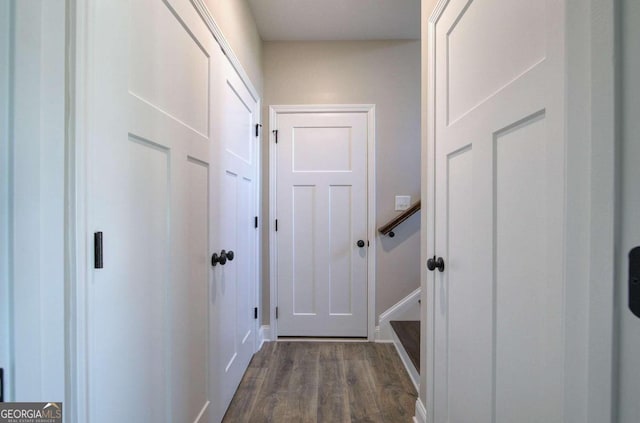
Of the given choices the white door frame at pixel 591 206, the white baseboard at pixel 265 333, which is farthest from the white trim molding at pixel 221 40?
the white baseboard at pixel 265 333

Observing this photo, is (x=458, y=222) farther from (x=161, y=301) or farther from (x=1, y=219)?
(x=1, y=219)

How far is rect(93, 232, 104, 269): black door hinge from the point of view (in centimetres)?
69

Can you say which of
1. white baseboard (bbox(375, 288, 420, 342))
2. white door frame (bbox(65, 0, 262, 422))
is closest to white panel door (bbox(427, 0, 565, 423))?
white door frame (bbox(65, 0, 262, 422))

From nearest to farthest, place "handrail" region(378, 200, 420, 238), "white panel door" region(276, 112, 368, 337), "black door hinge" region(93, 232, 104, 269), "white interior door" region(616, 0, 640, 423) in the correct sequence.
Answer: "white interior door" region(616, 0, 640, 423) < "black door hinge" region(93, 232, 104, 269) < "handrail" region(378, 200, 420, 238) < "white panel door" region(276, 112, 368, 337)

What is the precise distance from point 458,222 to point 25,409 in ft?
4.15

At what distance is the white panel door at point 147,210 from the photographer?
71 centimetres

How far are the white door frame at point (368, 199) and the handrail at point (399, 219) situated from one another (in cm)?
10

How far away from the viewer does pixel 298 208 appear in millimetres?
2541

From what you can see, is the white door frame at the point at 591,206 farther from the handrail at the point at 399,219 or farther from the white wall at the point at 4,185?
the handrail at the point at 399,219

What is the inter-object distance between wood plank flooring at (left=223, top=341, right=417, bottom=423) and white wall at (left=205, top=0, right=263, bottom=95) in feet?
6.92

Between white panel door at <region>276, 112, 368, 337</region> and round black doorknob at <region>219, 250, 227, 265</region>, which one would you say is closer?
round black doorknob at <region>219, 250, 227, 265</region>

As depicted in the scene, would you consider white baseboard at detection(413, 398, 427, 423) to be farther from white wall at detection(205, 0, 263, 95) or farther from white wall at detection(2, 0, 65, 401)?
white wall at detection(205, 0, 263, 95)

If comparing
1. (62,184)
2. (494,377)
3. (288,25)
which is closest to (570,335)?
(494,377)

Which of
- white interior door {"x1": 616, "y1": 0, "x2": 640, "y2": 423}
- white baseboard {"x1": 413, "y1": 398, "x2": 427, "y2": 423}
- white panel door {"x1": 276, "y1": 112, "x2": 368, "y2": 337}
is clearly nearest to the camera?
white interior door {"x1": 616, "y1": 0, "x2": 640, "y2": 423}
